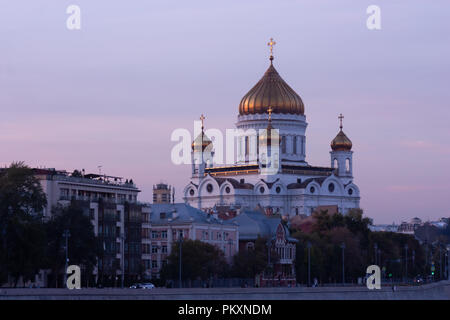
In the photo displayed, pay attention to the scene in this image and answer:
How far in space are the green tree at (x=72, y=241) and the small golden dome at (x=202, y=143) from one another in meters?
77.7

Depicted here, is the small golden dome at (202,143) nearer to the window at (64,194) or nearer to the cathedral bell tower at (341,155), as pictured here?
the cathedral bell tower at (341,155)

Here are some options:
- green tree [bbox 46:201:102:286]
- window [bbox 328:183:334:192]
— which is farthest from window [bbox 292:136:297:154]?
green tree [bbox 46:201:102:286]

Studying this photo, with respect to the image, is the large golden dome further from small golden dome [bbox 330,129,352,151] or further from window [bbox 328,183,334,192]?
window [bbox 328,183,334,192]

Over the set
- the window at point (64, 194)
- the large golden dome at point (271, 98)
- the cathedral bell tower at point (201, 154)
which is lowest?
the window at point (64, 194)

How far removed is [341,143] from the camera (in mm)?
172750

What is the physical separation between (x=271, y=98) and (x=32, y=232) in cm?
8611

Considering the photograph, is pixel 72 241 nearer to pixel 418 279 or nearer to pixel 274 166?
pixel 418 279

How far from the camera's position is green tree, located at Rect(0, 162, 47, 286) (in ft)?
275

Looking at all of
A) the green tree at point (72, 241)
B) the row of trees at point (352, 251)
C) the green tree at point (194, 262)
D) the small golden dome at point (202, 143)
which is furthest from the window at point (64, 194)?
the small golden dome at point (202, 143)

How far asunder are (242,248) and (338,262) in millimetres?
9220

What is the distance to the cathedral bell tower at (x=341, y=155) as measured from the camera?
17288 cm

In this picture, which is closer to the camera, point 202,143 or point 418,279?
point 418,279

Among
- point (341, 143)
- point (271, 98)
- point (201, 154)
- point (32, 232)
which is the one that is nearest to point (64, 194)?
point (32, 232)

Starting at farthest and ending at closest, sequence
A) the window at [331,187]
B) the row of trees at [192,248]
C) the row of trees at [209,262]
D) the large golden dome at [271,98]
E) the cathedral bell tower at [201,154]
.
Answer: the cathedral bell tower at [201,154] → the large golden dome at [271,98] → the window at [331,187] → the row of trees at [209,262] → the row of trees at [192,248]
